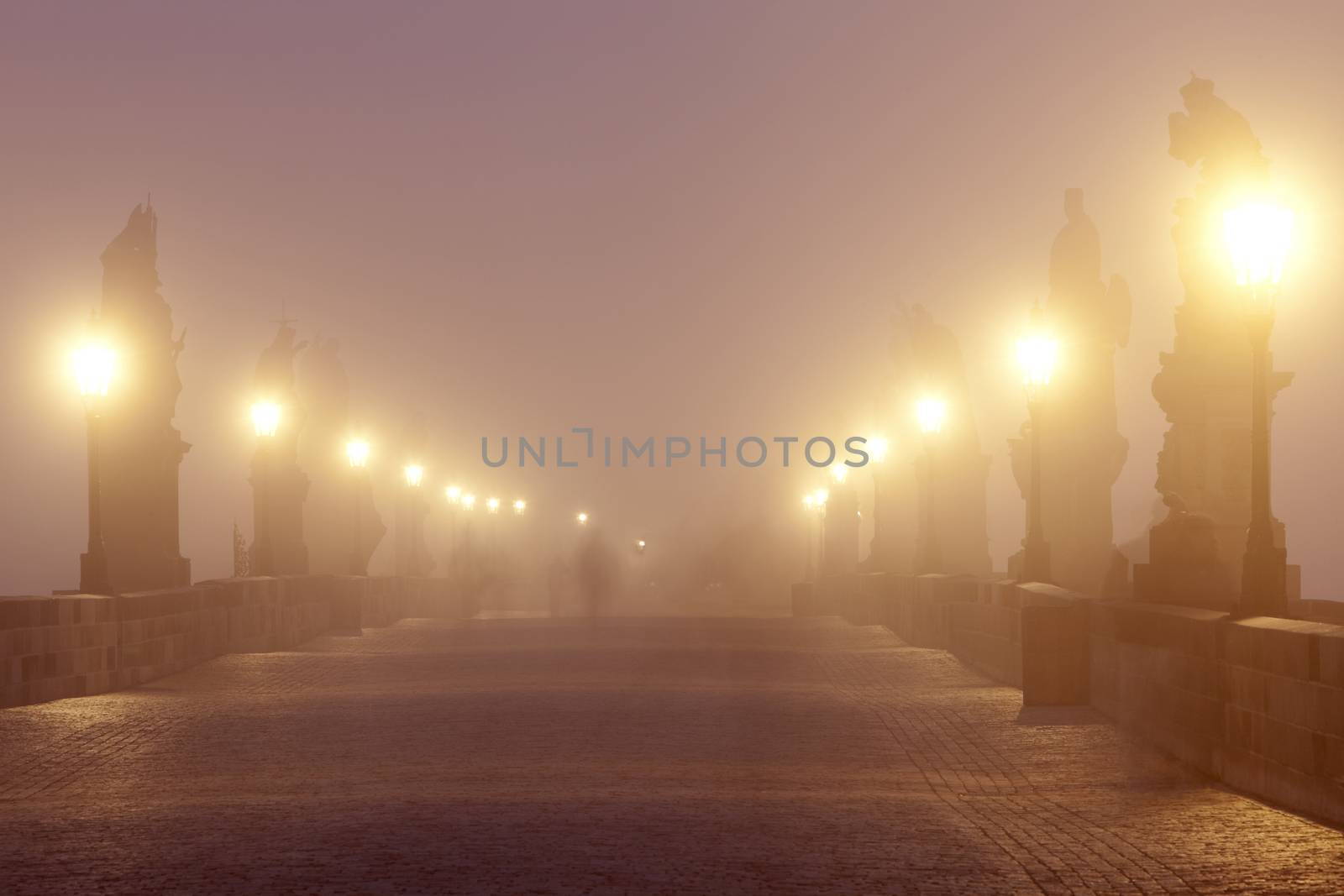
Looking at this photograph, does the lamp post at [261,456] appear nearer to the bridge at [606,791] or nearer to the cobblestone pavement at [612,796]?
the bridge at [606,791]

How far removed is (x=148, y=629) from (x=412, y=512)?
115ft

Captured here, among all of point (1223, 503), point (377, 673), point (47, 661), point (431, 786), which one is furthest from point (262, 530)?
point (431, 786)

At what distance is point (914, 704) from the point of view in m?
19.4

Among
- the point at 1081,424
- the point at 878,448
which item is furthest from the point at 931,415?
the point at 878,448

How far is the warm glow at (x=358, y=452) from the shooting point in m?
44.9

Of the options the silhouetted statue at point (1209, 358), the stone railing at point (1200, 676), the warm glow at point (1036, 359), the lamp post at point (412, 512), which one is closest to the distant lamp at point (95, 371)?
the stone railing at point (1200, 676)

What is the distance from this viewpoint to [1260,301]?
47.5ft

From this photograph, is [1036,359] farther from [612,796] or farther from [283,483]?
[283,483]

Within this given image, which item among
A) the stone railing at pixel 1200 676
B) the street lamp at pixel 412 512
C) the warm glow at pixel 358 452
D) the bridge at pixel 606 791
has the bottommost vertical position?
the bridge at pixel 606 791

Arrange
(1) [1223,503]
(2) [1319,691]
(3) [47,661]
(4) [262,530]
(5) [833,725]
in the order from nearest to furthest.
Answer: (2) [1319,691], (5) [833,725], (3) [47,661], (1) [1223,503], (4) [262,530]

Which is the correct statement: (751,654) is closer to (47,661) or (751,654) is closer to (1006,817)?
(47,661)

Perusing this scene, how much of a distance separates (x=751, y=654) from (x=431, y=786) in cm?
1648

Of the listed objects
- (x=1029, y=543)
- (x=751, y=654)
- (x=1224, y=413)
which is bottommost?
(x=751, y=654)

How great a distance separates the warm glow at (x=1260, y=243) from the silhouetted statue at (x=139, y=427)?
2197 centimetres
